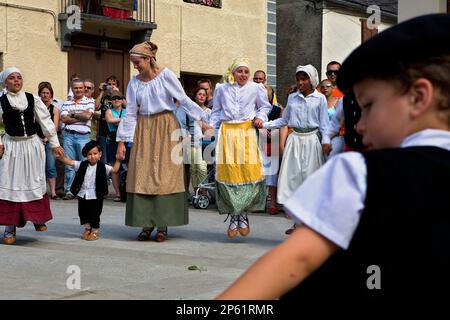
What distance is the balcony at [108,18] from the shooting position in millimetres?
16891

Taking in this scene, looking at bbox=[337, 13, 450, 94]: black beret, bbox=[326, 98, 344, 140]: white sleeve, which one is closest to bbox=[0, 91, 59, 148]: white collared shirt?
bbox=[326, 98, 344, 140]: white sleeve

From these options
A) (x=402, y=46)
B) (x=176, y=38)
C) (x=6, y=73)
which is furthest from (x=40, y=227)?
(x=176, y=38)

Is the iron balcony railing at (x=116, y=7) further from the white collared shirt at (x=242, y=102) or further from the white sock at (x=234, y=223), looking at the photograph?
the white sock at (x=234, y=223)

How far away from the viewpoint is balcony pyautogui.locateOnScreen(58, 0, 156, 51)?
16.9 m

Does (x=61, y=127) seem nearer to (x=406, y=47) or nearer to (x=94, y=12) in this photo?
(x=94, y=12)

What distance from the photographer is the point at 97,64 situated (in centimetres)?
1814

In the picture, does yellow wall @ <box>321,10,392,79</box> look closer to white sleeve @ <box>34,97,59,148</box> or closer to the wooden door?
the wooden door

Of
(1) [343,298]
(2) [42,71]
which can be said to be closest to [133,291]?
(1) [343,298]

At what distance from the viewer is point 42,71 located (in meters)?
16.7

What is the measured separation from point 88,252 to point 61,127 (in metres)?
5.67

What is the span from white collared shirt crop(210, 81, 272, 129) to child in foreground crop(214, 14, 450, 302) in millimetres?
6502

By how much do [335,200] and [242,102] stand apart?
6708mm

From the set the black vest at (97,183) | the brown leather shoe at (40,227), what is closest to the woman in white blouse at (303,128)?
the black vest at (97,183)

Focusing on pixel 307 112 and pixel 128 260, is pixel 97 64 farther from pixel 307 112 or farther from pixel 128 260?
pixel 128 260
